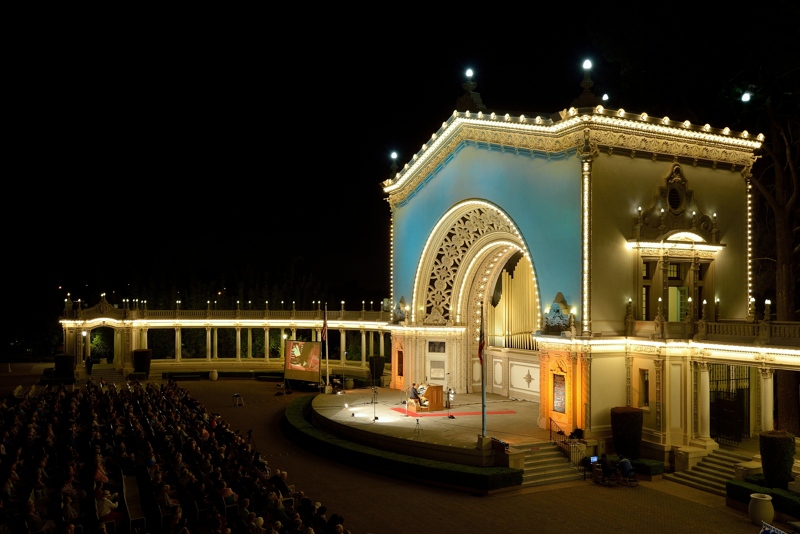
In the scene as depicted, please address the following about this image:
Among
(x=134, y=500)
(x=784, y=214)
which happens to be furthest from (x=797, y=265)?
(x=134, y=500)

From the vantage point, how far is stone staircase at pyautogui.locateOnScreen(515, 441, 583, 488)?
23.0m

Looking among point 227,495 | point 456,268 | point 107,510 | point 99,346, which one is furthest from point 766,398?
point 99,346

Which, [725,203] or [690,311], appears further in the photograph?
[725,203]

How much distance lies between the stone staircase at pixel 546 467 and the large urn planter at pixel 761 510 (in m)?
5.88

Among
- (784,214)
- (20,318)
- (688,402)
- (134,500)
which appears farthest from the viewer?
(20,318)

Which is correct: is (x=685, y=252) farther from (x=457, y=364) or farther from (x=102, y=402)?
(x=102, y=402)

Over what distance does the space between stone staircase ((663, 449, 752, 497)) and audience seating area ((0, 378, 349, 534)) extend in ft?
42.9

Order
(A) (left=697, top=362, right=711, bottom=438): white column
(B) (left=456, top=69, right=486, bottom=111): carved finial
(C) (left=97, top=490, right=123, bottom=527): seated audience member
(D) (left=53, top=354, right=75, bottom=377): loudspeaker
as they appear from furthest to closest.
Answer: (D) (left=53, top=354, right=75, bottom=377): loudspeaker, (B) (left=456, top=69, right=486, bottom=111): carved finial, (A) (left=697, top=362, right=711, bottom=438): white column, (C) (left=97, top=490, right=123, bottom=527): seated audience member

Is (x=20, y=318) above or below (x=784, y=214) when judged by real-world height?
below

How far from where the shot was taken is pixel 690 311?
1054 inches

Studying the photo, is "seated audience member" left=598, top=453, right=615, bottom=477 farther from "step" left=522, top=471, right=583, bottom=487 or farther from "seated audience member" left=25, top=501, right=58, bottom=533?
"seated audience member" left=25, top=501, right=58, bottom=533

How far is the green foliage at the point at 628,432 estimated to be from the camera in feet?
80.3

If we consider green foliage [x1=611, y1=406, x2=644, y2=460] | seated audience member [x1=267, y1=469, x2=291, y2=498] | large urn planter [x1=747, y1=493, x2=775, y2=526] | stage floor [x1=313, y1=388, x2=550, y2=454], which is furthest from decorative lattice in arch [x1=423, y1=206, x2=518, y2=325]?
seated audience member [x1=267, y1=469, x2=291, y2=498]

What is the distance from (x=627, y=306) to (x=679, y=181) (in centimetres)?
580
